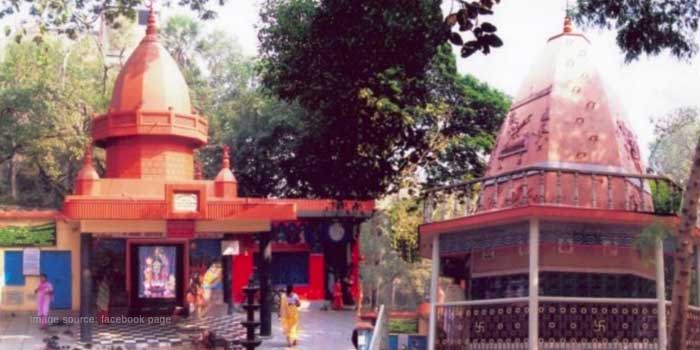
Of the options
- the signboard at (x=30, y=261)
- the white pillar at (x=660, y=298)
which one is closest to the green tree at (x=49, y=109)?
the signboard at (x=30, y=261)

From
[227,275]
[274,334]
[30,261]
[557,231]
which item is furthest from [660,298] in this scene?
[30,261]

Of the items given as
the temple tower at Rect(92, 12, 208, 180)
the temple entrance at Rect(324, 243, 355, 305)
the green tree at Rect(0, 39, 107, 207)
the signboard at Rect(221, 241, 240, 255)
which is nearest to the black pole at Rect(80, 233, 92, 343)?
the temple tower at Rect(92, 12, 208, 180)

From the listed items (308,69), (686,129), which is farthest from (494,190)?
(686,129)

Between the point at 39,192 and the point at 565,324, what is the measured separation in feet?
79.5

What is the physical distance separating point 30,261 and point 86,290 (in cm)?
502

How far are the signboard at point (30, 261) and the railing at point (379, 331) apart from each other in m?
9.41

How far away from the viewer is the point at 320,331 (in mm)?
19844

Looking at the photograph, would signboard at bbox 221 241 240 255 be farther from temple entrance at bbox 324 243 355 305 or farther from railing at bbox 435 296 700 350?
railing at bbox 435 296 700 350

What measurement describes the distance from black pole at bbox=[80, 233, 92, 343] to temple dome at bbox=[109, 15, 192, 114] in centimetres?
362

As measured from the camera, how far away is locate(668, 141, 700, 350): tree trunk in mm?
9469

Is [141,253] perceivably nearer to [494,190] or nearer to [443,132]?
[443,132]

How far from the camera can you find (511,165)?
16547 mm

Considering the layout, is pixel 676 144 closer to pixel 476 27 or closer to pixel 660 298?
pixel 660 298

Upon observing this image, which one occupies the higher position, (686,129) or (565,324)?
(686,129)
